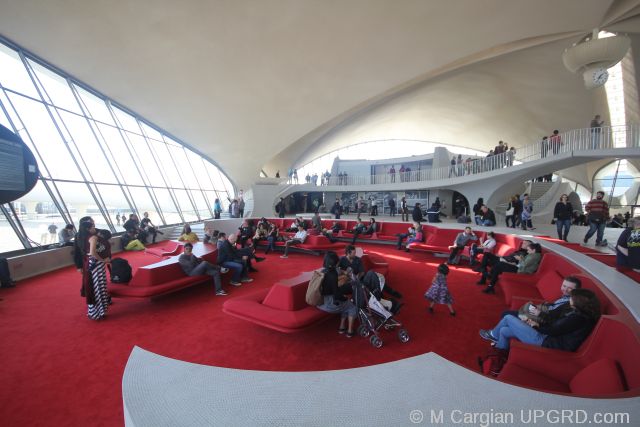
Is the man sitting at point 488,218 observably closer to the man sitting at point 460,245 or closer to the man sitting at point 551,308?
the man sitting at point 460,245

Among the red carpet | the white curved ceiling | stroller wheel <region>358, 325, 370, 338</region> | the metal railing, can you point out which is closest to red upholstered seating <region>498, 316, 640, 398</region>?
the red carpet

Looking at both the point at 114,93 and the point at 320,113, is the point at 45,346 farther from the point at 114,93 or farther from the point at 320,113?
the point at 320,113

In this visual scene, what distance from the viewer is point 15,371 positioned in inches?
124

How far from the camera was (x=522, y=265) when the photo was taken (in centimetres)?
543

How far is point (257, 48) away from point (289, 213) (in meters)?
12.1

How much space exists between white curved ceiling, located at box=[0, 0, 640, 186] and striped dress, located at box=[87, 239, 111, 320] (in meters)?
9.58

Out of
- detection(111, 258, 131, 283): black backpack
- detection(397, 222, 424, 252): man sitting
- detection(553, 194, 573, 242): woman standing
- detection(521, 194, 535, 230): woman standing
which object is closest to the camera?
detection(111, 258, 131, 283): black backpack

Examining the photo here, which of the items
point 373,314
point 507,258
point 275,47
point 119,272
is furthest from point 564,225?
point 275,47

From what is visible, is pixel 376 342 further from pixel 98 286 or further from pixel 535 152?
pixel 535 152

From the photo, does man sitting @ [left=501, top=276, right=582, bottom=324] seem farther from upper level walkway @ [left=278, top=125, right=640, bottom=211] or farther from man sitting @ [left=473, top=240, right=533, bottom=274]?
upper level walkway @ [left=278, top=125, right=640, bottom=211]

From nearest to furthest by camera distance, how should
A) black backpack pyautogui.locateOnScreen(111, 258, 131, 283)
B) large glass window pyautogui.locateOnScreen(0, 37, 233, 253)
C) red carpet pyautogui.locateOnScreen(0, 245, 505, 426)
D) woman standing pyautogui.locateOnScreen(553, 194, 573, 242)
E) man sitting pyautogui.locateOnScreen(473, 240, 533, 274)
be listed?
red carpet pyautogui.locateOnScreen(0, 245, 505, 426)
black backpack pyautogui.locateOnScreen(111, 258, 131, 283)
man sitting pyautogui.locateOnScreen(473, 240, 533, 274)
woman standing pyautogui.locateOnScreen(553, 194, 573, 242)
large glass window pyautogui.locateOnScreen(0, 37, 233, 253)

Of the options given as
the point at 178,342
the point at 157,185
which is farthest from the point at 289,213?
the point at 178,342

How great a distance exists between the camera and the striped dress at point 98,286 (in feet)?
14.7

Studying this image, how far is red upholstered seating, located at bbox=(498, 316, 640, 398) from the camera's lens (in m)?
1.76
